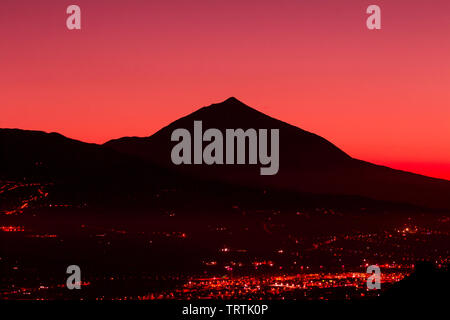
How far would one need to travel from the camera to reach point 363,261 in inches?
5669

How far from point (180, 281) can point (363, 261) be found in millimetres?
49619

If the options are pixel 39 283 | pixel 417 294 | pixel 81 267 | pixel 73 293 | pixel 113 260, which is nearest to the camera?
pixel 417 294

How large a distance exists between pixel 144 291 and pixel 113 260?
45.8 m

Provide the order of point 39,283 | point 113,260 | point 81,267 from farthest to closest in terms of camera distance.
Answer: point 113,260, point 81,267, point 39,283
